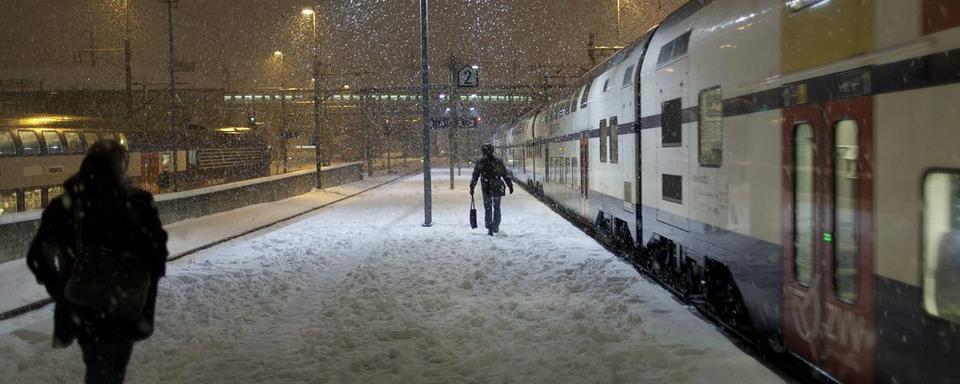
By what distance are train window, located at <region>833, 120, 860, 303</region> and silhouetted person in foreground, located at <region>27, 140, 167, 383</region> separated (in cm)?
387

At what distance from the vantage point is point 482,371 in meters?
5.79

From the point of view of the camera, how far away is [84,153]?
27609 millimetres

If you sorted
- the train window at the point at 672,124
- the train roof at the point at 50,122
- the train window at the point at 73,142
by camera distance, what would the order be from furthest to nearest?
1. the train window at the point at 73,142
2. the train roof at the point at 50,122
3. the train window at the point at 672,124

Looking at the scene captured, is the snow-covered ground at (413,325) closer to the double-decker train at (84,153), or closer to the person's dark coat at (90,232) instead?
the person's dark coat at (90,232)

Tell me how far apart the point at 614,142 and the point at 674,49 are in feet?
11.9

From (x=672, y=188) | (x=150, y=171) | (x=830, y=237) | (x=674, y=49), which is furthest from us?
(x=150, y=171)

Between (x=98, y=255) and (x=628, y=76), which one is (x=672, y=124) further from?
(x=98, y=255)

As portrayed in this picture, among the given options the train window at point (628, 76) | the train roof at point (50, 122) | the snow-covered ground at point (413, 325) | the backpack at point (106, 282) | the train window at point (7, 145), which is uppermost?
the train roof at point (50, 122)

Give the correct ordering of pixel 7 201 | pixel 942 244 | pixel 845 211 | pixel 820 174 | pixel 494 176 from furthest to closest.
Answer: pixel 7 201, pixel 494 176, pixel 820 174, pixel 845 211, pixel 942 244

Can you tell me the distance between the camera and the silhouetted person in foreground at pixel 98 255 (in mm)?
3746

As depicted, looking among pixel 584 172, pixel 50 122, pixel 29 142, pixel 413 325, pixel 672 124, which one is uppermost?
pixel 50 122

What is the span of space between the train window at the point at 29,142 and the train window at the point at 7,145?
17.3 inches

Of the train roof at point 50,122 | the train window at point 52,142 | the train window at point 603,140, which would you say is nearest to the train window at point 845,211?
the train window at point 603,140

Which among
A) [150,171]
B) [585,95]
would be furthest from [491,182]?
[150,171]
